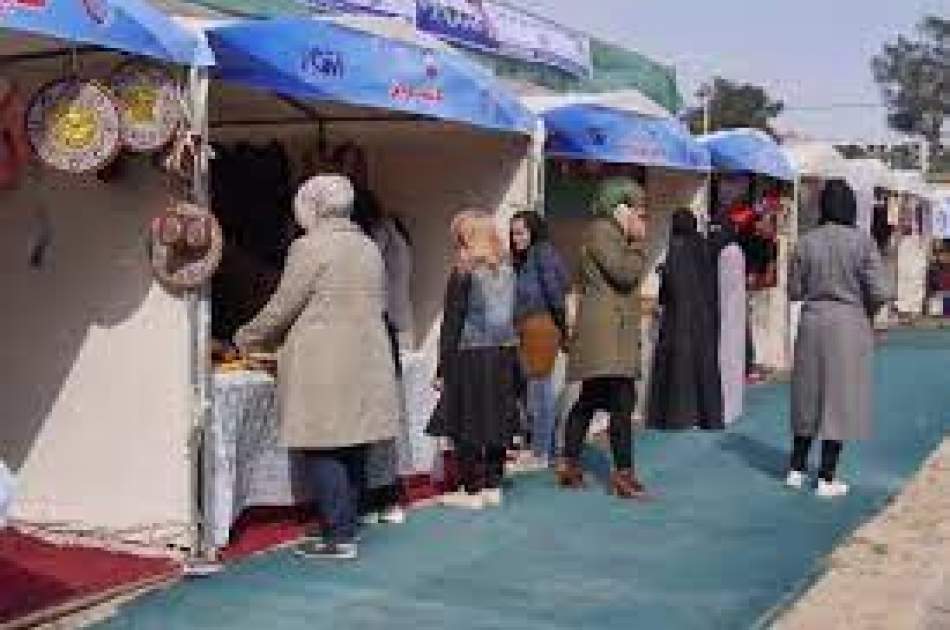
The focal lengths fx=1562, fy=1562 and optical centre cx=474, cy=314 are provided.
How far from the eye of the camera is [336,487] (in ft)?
21.1

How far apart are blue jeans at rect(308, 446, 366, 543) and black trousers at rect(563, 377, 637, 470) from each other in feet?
6.16

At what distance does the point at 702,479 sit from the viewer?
900 cm

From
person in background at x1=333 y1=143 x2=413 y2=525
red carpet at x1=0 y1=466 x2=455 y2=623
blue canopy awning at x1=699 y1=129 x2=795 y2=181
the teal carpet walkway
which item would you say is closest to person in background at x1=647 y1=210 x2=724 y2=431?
the teal carpet walkway

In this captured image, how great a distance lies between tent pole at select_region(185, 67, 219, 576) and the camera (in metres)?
5.95

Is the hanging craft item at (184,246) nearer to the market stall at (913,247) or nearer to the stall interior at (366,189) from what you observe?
the stall interior at (366,189)

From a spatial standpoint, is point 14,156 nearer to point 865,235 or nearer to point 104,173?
point 104,173

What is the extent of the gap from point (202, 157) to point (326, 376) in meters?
1.00

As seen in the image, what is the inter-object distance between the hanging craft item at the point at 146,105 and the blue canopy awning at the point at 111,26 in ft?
0.54

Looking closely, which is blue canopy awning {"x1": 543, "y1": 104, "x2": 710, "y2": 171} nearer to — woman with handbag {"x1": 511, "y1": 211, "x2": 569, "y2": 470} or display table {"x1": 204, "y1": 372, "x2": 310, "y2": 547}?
woman with handbag {"x1": 511, "y1": 211, "x2": 569, "y2": 470}

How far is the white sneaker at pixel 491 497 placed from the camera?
25.5ft

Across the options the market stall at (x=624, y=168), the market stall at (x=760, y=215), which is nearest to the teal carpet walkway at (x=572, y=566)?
the market stall at (x=624, y=168)

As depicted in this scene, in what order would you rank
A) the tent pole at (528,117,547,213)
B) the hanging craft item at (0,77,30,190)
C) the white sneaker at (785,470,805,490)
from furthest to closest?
the white sneaker at (785,470,805,490) < the tent pole at (528,117,547,213) < the hanging craft item at (0,77,30,190)

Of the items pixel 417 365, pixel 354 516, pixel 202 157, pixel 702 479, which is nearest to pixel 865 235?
pixel 702 479

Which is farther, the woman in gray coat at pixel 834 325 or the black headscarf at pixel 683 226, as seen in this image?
the black headscarf at pixel 683 226
